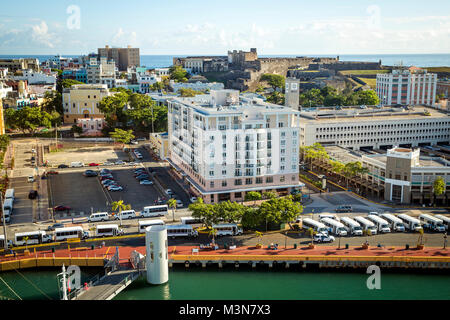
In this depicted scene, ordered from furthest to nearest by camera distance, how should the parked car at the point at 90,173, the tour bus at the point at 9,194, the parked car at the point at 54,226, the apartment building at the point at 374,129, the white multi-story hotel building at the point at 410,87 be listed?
the white multi-story hotel building at the point at 410,87 < the apartment building at the point at 374,129 < the parked car at the point at 90,173 < the tour bus at the point at 9,194 < the parked car at the point at 54,226

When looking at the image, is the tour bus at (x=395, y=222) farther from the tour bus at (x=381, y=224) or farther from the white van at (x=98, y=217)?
the white van at (x=98, y=217)

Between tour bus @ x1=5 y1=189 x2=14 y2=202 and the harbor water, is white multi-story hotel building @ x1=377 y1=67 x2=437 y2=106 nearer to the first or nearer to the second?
the harbor water

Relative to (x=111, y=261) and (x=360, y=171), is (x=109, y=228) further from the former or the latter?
(x=360, y=171)

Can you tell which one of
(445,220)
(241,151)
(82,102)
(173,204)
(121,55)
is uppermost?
(121,55)

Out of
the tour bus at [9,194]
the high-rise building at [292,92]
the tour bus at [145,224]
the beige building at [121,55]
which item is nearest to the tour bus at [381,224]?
the tour bus at [145,224]

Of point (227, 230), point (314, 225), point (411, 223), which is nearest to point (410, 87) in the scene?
point (411, 223)

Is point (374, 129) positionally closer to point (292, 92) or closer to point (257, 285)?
point (292, 92)

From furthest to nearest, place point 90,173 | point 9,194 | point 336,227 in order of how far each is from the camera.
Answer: point 90,173 < point 9,194 < point 336,227
